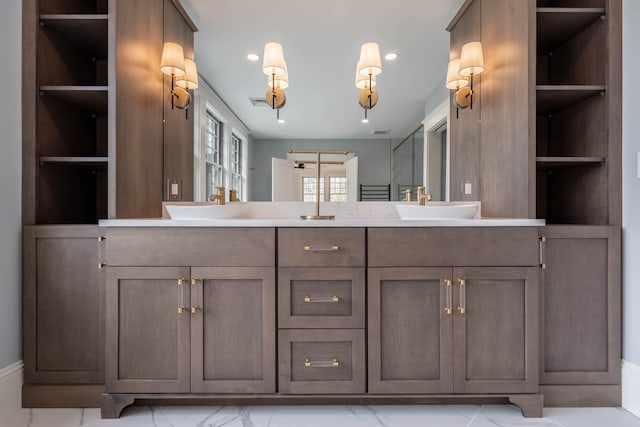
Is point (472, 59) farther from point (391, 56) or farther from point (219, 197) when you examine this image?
point (219, 197)

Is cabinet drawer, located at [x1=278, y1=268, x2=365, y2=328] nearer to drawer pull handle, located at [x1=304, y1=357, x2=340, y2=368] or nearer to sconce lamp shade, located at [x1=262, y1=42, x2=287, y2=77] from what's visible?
drawer pull handle, located at [x1=304, y1=357, x2=340, y2=368]

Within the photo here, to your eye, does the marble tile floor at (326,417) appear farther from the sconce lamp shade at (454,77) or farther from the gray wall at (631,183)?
the sconce lamp shade at (454,77)

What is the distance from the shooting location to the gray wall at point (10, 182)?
158cm

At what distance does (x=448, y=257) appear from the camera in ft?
5.03

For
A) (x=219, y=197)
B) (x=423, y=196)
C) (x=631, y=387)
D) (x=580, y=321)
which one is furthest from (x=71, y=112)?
(x=631, y=387)

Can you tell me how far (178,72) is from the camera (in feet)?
6.58

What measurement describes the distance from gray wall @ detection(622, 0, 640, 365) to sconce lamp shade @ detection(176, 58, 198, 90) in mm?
2258

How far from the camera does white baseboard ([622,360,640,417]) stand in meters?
1.59

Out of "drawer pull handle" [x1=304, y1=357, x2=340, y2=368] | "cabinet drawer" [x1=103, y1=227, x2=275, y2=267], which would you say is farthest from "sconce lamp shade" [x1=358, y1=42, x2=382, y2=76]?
"drawer pull handle" [x1=304, y1=357, x2=340, y2=368]

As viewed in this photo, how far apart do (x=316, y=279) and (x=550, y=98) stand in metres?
1.58

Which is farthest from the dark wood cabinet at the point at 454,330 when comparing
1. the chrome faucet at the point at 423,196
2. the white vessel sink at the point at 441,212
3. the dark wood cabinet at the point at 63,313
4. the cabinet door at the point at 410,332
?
the dark wood cabinet at the point at 63,313

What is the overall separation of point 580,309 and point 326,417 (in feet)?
4.26

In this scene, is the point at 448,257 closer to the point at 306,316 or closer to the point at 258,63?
the point at 306,316

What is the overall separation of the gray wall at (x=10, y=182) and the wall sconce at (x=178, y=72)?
25.6 inches
